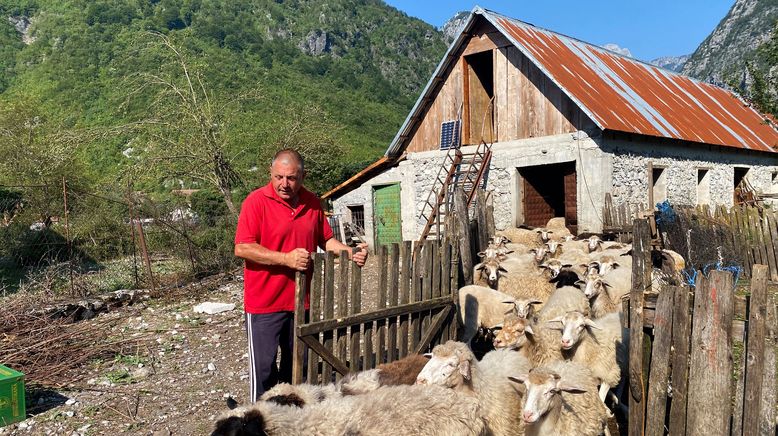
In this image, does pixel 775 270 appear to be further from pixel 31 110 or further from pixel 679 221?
pixel 31 110

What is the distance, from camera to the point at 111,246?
482 inches

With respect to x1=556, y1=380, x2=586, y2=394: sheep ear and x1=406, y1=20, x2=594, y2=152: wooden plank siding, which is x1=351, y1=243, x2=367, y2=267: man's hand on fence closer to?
x1=556, y1=380, x2=586, y2=394: sheep ear

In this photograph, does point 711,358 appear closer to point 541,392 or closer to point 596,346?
point 541,392

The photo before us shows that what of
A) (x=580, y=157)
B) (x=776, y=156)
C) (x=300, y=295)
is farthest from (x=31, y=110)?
(x=776, y=156)

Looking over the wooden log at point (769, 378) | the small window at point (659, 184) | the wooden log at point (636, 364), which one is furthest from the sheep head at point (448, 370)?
the small window at point (659, 184)

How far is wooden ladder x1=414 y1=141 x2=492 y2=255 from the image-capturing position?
13805 millimetres

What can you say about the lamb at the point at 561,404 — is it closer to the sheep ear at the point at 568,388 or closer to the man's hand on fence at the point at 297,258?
the sheep ear at the point at 568,388

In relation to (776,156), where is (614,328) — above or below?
below

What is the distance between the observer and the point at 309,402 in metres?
3.62

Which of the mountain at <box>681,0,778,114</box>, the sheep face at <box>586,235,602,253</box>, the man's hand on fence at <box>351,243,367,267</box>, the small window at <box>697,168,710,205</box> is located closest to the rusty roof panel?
the small window at <box>697,168,710,205</box>

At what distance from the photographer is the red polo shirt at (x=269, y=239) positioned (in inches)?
158

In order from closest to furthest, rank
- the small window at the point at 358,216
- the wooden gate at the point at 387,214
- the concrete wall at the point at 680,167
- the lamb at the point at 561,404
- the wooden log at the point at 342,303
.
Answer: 1. the lamb at the point at 561,404
2. the wooden log at the point at 342,303
3. the concrete wall at the point at 680,167
4. the wooden gate at the point at 387,214
5. the small window at the point at 358,216

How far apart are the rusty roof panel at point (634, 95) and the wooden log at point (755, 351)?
850cm

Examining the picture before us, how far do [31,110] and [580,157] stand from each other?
27235 millimetres
